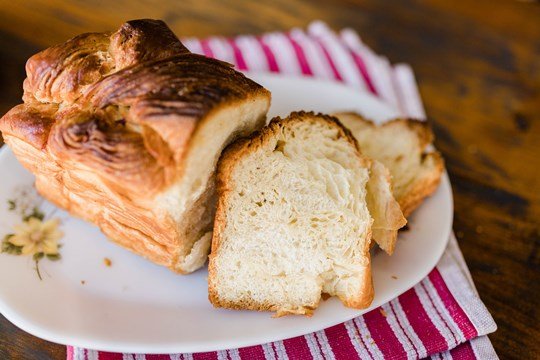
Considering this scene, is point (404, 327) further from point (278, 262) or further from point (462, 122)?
point (462, 122)

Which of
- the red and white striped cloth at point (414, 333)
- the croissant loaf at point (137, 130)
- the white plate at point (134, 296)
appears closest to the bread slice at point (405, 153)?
the white plate at point (134, 296)

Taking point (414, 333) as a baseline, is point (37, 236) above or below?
above

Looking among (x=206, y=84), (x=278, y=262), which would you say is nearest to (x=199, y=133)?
(x=206, y=84)

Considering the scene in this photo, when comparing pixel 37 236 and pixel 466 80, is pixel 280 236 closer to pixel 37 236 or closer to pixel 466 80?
pixel 37 236

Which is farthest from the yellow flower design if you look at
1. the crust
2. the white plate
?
the crust

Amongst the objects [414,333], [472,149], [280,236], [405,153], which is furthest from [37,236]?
[472,149]

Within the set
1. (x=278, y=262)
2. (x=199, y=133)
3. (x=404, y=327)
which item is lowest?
(x=404, y=327)

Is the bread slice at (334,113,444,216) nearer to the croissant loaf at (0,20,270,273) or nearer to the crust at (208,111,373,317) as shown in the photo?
the crust at (208,111,373,317)
